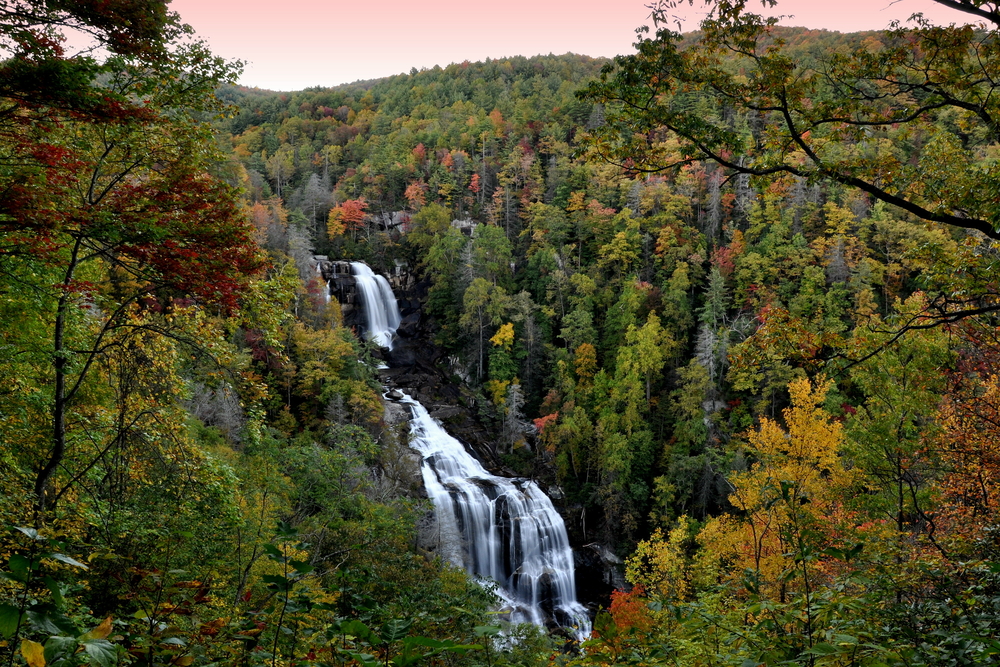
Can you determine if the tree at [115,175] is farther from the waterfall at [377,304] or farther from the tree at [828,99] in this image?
the waterfall at [377,304]

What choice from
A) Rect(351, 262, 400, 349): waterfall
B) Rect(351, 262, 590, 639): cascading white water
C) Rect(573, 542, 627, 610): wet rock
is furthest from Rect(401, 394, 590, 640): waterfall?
Rect(351, 262, 400, 349): waterfall

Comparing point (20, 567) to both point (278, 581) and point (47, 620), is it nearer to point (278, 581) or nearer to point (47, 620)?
point (47, 620)

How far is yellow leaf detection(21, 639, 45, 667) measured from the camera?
47.3 inches

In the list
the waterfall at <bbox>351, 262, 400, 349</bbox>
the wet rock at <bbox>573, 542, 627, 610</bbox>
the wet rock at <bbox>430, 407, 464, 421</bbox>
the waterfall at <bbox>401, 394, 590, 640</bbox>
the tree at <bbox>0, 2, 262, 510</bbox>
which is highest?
the tree at <bbox>0, 2, 262, 510</bbox>

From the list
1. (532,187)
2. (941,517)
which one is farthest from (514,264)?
(941,517)

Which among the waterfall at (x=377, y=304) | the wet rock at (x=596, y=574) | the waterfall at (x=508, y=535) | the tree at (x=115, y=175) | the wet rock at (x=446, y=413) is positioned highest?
the tree at (x=115, y=175)

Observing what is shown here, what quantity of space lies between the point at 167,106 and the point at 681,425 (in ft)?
82.7

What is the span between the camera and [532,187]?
145 feet

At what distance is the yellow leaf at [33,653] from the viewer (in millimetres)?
1202

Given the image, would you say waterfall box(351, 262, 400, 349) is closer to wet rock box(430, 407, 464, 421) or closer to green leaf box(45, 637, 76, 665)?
wet rock box(430, 407, 464, 421)

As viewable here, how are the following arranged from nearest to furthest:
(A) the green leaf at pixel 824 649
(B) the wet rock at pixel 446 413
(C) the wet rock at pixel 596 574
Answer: (A) the green leaf at pixel 824 649
(C) the wet rock at pixel 596 574
(B) the wet rock at pixel 446 413

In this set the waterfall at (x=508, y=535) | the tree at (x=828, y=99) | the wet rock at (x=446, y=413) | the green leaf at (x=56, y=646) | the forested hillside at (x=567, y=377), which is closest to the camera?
the green leaf at (x=56, y=646)

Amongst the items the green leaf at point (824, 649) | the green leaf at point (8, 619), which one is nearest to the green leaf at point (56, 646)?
the green leaf at point (8, 619)

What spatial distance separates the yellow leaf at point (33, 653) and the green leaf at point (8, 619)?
5 cm
